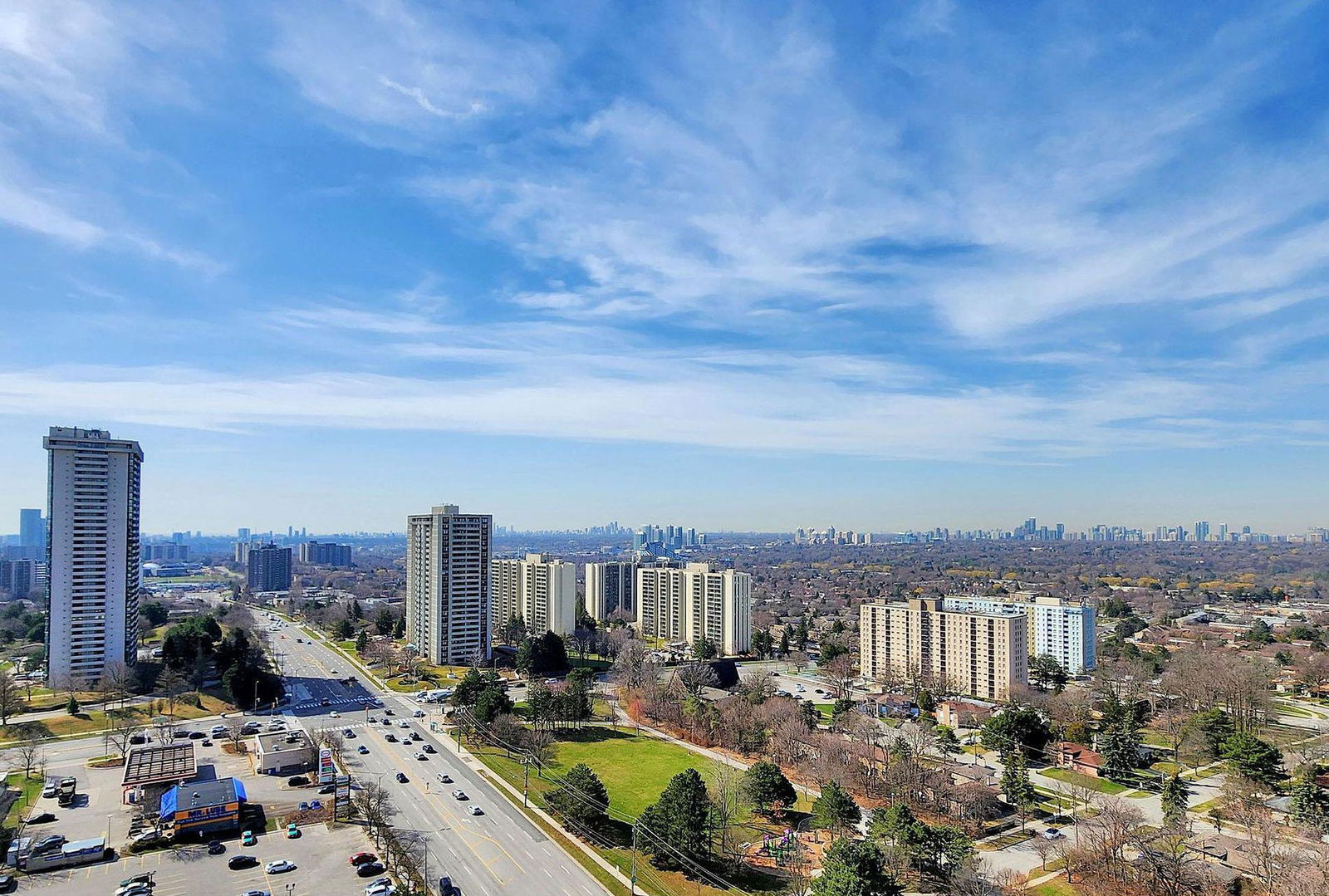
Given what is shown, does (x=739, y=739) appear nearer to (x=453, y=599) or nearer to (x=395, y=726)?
(x=395, y=726)

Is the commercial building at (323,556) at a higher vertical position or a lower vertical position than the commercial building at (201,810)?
lower

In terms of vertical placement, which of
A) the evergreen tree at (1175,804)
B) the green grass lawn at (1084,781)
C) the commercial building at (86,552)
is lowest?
the green grass lawn at (1084,781)

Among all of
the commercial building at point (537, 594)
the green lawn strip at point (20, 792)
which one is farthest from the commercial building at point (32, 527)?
the green lawn strip at point (20, 792)

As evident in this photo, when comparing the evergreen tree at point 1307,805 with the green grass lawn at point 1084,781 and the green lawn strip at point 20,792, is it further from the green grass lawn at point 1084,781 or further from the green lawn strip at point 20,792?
the green lawn strip at point 20,792

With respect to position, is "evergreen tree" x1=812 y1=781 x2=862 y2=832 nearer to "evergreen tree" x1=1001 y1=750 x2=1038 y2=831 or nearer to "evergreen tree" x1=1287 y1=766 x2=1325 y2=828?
"evergreen tree" x1=1001 y1=750 x2=1038 y2=831

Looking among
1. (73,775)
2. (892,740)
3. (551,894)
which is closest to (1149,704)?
(892,740)

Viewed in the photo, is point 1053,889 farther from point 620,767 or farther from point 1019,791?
point 620,767

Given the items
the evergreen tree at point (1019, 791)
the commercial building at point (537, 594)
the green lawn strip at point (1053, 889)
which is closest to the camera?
the green lawn strip at point (1053, 889)

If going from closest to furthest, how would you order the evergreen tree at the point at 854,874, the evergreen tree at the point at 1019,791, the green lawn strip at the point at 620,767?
the evergreen tree at the point at 854,874 < the green lawn strip at the point at 620,767 < the evergreen tree at the point at 1019,791
